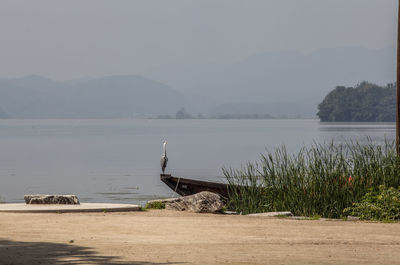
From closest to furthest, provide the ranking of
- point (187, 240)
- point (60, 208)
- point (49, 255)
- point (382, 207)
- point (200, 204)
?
point (49, 255)
point (187, 240)
point (382, 207)
point (60, 208)
point (200, 204)

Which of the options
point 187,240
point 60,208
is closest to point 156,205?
point 60,208

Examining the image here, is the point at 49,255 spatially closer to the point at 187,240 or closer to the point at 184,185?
the point at 187,240

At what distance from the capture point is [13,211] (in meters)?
15.9

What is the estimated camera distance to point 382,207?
15.7 m

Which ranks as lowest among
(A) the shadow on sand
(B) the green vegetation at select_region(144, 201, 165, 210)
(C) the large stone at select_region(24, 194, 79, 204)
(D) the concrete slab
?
(B) the green vegetation at select_region(144, 201, 165, 210)

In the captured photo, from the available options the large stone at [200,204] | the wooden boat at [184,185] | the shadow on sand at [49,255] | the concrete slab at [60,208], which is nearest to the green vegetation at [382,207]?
the large stone at [200,204]

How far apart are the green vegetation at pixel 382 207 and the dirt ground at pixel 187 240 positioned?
1.06 metres

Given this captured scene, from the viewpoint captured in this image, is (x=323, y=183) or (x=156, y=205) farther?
(x=156, y=205)

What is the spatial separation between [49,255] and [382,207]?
7404 mm

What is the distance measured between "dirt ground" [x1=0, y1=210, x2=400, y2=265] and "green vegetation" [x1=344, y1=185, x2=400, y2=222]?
1.06 metres

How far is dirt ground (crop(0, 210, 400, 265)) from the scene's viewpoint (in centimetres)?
1017

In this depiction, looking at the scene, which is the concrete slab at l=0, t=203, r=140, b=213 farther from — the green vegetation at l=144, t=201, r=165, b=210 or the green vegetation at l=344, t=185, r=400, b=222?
the green vegetation at l=344, t=185, r=400, b=222

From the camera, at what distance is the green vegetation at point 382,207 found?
15.6 m

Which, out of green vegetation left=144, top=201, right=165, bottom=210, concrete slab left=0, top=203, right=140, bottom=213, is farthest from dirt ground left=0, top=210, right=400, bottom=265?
green vegetation left=144, top=201, right=165, bottom=210
